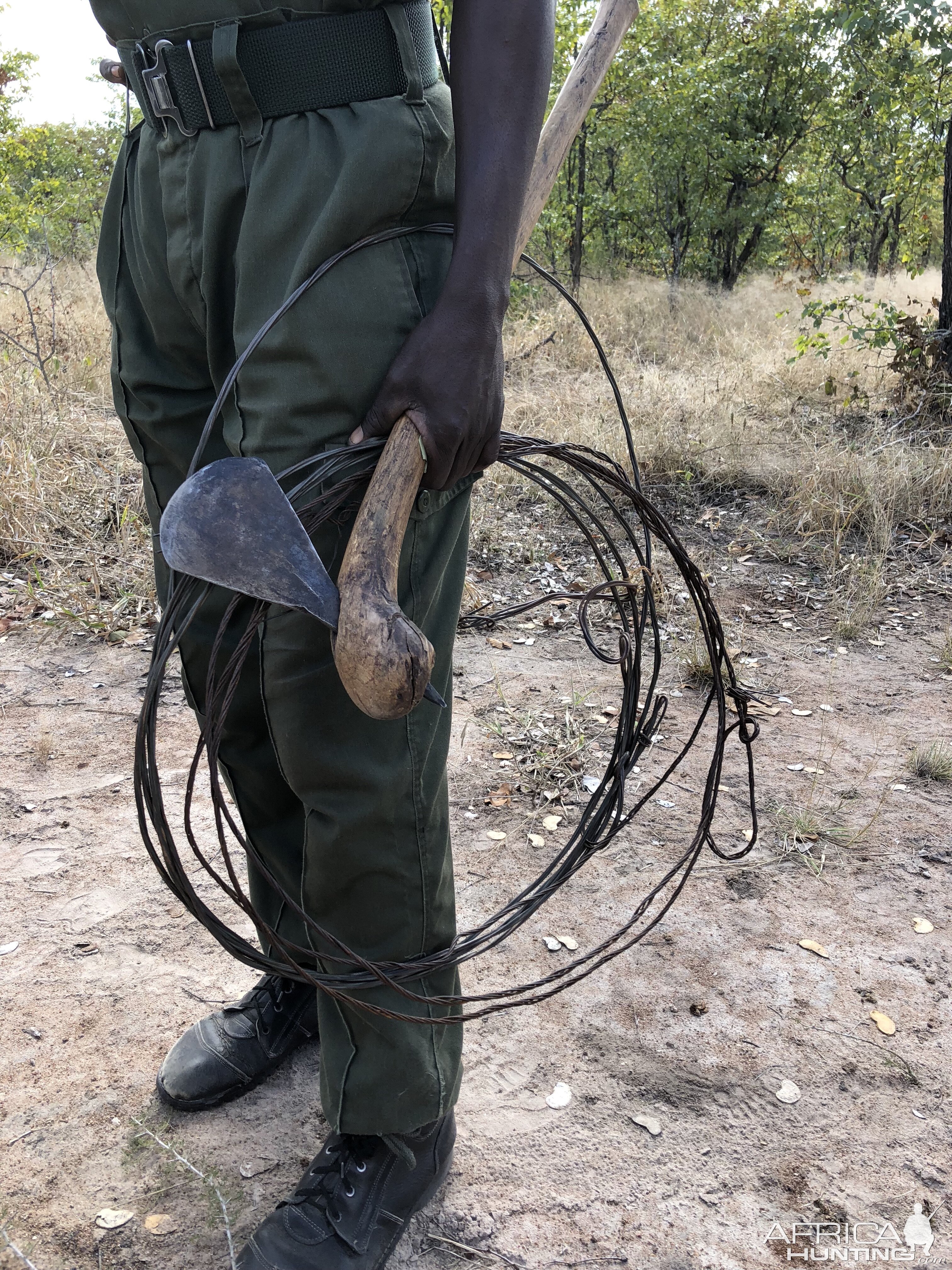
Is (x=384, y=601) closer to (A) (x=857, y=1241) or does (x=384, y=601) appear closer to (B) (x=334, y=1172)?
(B) (x=334, y=1172)

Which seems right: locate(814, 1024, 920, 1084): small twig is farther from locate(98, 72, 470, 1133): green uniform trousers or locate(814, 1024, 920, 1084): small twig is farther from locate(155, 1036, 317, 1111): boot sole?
locate(155, 1036, 317, 1111): boot sole

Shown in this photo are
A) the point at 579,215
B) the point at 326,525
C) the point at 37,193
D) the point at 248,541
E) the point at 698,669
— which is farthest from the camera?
the point at 579,215

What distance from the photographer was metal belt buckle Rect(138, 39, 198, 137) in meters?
1.14

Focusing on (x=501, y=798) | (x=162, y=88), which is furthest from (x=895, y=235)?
(x=162, y=88)

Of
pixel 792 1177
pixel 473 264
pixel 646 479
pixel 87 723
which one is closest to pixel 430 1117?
pixel 792 1177

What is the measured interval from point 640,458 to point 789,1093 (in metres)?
3.79

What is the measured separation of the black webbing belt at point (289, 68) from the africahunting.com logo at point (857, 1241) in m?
1.76

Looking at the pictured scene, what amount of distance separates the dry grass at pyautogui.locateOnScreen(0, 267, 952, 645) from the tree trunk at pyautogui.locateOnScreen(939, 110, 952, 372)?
0.48 meters

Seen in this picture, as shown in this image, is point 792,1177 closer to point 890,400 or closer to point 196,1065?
point 196,1065

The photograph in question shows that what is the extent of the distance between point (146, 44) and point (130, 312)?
0.35 metres

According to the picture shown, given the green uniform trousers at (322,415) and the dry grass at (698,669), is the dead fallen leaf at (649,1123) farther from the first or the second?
the dry grass at (698,669)

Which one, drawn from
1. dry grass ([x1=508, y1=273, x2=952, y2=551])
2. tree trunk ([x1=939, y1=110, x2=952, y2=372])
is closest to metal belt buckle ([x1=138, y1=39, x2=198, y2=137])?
dry grass ([x1=508, y1=273, x2=952, y2=551])

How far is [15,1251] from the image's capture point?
4.59 feet

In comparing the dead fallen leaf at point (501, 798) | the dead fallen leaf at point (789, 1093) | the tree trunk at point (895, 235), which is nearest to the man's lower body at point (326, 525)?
the dead fallen leaf at point (789, 1093)
